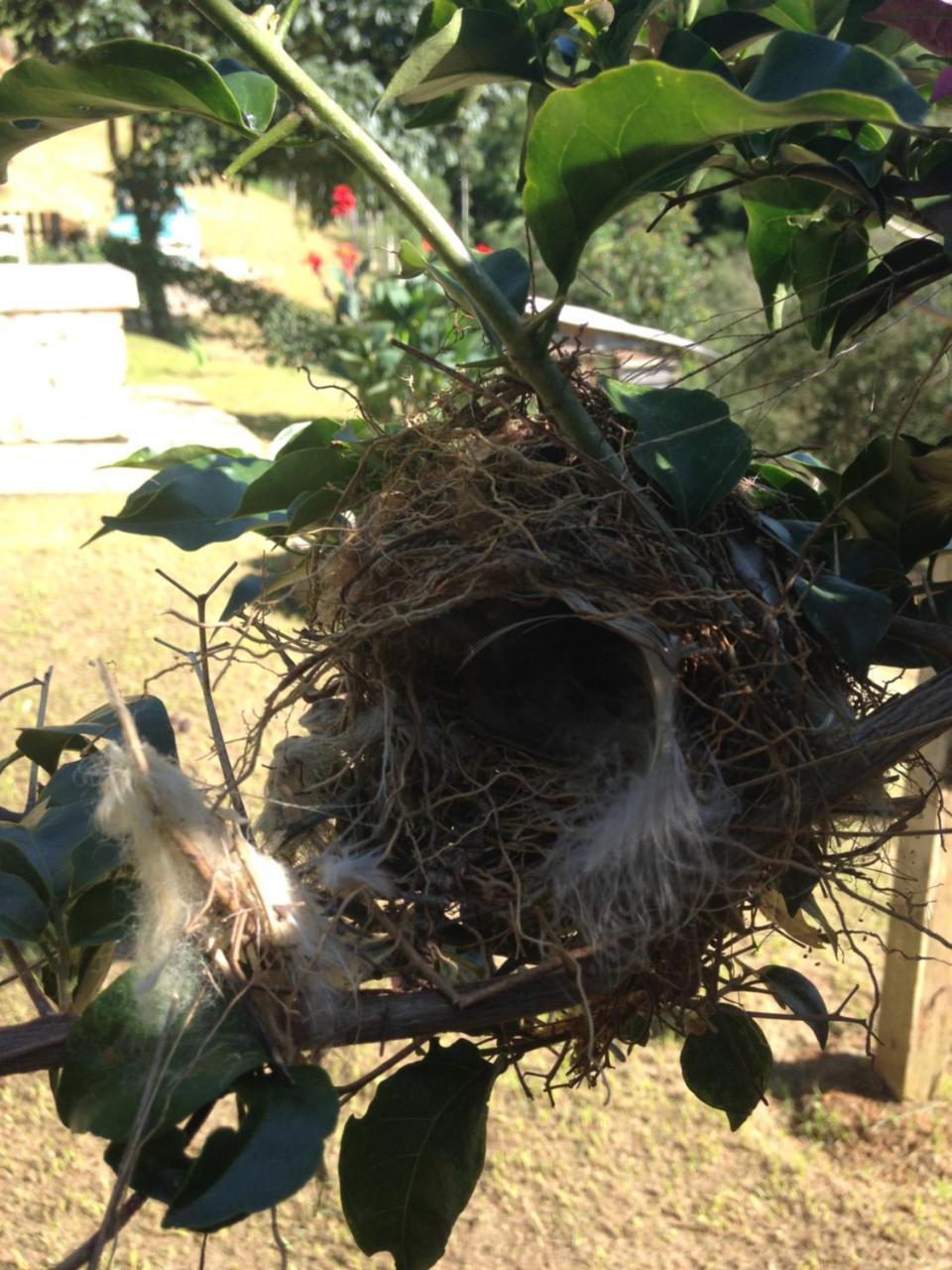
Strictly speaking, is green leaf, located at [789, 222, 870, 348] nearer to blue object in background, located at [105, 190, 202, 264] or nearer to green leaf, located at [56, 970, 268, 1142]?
green leaf, located at [56, 970, 268, 1142]

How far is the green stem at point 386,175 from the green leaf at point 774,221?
210 millimetres

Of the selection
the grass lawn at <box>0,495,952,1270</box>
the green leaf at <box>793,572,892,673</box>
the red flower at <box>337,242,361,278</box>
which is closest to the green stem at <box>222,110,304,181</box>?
the green leaf at <box>793,572,892,673</box>

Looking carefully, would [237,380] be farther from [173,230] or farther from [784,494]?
[784,494]

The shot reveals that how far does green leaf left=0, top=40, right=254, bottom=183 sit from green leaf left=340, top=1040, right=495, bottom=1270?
475mm

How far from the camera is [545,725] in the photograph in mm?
720

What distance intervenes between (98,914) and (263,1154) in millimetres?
174

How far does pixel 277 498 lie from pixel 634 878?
32 cm

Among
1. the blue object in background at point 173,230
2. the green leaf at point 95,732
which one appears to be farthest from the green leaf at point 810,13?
the blue object in background at point 173,230

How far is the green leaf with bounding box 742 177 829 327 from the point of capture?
720 millimetres

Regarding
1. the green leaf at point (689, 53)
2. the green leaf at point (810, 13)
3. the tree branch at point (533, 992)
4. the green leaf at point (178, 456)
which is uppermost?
the green leaf at point (810, 13)

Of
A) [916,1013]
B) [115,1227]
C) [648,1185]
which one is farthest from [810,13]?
[916,1013]

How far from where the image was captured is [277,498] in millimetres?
726

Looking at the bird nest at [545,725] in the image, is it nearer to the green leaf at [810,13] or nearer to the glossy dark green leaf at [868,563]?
the glossy dark green leaf at [868,563]

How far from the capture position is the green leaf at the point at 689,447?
0.64m
